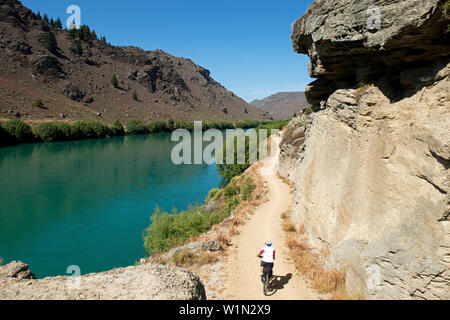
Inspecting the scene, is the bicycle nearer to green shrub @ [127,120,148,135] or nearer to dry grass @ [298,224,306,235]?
dry grass @ [298,224,306,235]

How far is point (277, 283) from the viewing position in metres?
9.73

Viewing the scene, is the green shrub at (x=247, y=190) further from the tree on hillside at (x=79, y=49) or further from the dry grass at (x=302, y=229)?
the tree on hillside at (x=79, y=49)

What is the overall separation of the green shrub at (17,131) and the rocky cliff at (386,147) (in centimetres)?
7753

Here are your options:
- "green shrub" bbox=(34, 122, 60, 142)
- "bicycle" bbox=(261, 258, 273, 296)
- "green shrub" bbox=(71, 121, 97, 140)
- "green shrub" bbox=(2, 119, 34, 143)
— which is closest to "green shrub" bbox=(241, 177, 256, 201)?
"bicycle" bbox=(261, 258, 273, 296)

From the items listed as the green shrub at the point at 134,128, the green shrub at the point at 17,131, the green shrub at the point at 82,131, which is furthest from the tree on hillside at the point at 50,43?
the green shrub at the point at 17,131

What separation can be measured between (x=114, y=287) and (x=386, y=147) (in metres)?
7.59

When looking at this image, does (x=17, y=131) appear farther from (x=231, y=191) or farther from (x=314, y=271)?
(x=314, y=271)

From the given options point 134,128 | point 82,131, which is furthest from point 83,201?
point 134,128

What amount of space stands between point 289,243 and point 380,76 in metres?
7.39

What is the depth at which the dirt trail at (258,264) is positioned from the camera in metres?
9.16

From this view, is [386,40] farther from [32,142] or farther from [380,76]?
[32,142]

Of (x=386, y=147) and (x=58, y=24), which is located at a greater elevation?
(x=58, y=24)

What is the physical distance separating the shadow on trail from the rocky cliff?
1562mm

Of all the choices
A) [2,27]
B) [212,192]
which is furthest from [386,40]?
[2,27]
